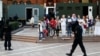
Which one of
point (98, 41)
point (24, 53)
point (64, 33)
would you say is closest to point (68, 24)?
point (64, 33)

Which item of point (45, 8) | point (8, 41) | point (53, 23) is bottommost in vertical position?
point (8, 41)

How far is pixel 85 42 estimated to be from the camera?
29.8m

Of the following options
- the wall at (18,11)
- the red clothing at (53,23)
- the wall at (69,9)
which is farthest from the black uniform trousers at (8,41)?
the wall at (18,11)

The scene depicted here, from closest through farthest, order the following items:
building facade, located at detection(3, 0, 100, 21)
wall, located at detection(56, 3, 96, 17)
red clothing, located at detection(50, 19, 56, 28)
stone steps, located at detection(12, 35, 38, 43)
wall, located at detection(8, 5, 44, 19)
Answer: stone steps, located at detection(12, 35, 38, 43)
red clothing, located at detection(50, 19, 56, 28)
wall, located at detection(56, 3, 96, 17)
building facade, located at detection(3, 0, 100, 21)
wall, located at detection(8, 5, 44, 19)

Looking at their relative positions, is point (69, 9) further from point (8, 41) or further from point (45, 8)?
point (8, 41)

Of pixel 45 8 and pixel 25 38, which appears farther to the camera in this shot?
pixel 45 8

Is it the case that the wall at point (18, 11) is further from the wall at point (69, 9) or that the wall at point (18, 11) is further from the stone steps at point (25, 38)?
the stone steps at point (25, 38)

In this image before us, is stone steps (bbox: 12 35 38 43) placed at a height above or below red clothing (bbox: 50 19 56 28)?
below

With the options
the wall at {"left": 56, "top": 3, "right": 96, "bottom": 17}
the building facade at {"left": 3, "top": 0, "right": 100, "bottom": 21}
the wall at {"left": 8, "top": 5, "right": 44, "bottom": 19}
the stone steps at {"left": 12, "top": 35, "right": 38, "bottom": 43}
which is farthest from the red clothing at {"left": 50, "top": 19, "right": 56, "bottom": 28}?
the wall at {"left": 8, "top": 5, "right": 44, "bottom": 19}

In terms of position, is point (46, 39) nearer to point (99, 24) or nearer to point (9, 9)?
point (99, 24)

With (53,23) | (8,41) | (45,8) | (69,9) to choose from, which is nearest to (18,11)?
(45,8)

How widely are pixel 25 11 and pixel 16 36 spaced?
90.8 ft

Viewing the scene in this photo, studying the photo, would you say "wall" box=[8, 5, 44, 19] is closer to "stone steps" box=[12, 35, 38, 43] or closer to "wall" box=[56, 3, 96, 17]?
"wall" box=[56, 3, 96, 17]

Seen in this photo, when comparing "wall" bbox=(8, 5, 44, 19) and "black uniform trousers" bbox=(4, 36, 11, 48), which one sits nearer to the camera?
"black uniform trousers" bbox=(4, 36, 11, 48)
